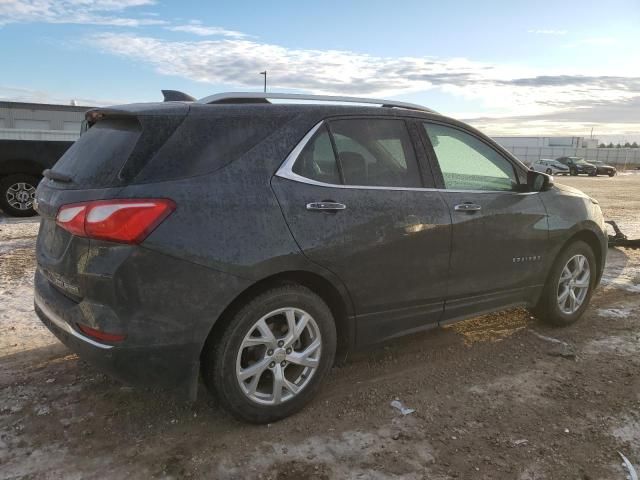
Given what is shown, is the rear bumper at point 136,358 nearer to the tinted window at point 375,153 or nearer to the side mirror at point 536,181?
the tinted window at point 375,153

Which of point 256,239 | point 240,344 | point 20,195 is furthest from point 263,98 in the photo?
point 20,195

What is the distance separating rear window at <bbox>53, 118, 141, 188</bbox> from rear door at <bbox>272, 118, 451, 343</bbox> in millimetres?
796

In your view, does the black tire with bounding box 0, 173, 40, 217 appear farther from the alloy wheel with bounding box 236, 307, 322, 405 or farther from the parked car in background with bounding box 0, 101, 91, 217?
the alloy wheel with bounding box 236, 307, 322, 405

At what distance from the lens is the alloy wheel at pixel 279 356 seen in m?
2.94

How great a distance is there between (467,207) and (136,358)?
92.0 inches

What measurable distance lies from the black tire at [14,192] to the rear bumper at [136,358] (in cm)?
821

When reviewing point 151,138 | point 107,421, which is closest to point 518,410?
point 107,421

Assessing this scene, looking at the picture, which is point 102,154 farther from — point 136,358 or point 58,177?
point 136,358

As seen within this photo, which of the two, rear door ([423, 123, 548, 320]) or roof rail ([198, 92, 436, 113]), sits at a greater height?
roof rail ([198, 92, 436, 113])

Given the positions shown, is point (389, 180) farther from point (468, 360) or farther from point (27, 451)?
point (27, 451)

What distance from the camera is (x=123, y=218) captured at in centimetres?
253

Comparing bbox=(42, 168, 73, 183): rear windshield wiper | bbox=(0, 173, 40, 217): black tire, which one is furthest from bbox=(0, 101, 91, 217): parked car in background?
bbox=(42, 168, 73, 183): rear windshield wiper

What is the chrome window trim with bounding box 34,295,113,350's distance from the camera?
8.66 feet

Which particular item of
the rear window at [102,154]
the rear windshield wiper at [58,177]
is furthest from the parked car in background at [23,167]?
the rear window at [102,154]
